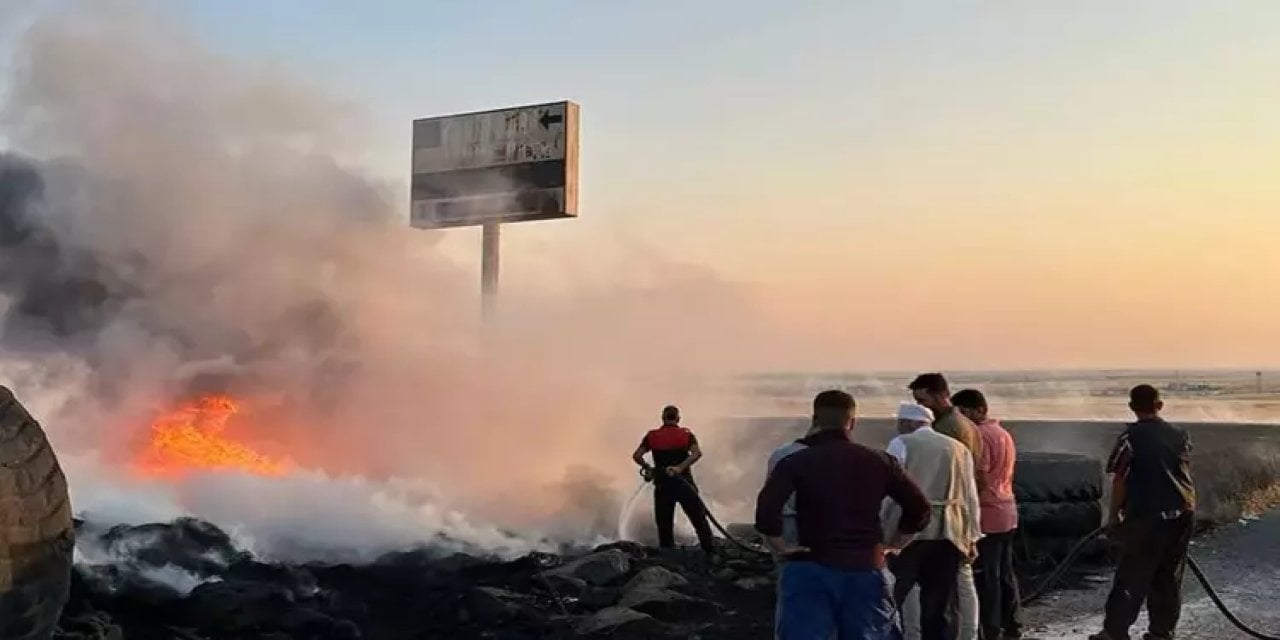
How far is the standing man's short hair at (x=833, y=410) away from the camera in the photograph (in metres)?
5.25

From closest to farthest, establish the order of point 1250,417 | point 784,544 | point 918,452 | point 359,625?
point 784,544
point 918,452
point 359,625
point 1250,417

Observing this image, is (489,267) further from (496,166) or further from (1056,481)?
(1056,481)

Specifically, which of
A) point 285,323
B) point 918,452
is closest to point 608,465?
point 285,323

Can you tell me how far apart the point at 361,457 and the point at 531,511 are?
11.6 ft

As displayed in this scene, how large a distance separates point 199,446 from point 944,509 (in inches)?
441

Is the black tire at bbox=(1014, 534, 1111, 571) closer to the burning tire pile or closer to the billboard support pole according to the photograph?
the burning tire pile

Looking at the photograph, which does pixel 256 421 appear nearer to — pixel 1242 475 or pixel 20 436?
pixel 20 436

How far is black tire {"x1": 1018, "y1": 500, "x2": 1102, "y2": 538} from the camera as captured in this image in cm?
1141

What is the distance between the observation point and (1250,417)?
1827 inches

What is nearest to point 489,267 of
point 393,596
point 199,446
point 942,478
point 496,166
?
point 496,166

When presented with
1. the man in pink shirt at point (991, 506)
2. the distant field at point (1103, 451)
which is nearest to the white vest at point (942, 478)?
the man in pink shirt at point (991, 506)

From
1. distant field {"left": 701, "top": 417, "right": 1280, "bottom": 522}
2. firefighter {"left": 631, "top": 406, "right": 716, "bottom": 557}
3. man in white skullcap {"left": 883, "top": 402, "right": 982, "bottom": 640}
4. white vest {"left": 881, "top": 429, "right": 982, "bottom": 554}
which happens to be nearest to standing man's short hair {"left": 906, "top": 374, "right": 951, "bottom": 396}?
man in white skullcap {"left": 883, "top": 402, "right": 982, "bottom": 640}

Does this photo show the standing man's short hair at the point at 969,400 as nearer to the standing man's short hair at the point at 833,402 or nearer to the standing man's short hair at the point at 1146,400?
the standing man's short hair at the point at 1146,400

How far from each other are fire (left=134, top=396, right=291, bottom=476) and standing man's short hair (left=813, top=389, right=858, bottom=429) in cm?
1104
